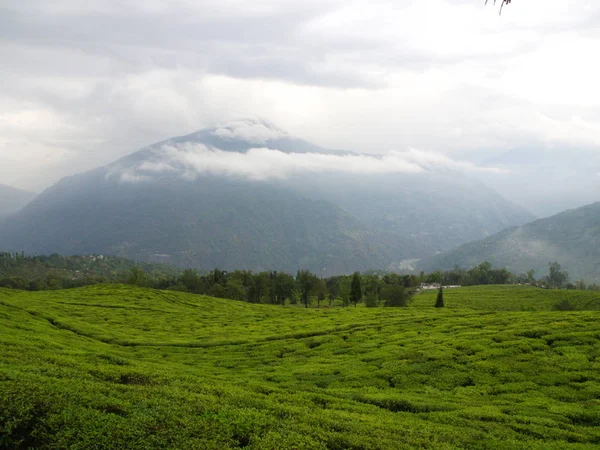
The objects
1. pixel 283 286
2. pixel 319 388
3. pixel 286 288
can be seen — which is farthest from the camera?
pixel 286 288

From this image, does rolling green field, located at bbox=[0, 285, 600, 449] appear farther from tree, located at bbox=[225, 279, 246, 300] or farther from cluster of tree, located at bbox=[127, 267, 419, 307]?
tree, located at bbox=[225, 279, 246, 300]

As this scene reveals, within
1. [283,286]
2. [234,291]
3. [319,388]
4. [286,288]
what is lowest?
[234,291]

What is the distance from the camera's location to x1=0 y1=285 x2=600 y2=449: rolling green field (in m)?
13.2

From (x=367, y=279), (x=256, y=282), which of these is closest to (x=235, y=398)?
(x=256, y=282)

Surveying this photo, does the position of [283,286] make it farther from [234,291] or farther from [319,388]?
[319,388]

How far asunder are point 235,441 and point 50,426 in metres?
5.87

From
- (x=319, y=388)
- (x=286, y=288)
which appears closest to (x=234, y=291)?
(x=286, y=288)

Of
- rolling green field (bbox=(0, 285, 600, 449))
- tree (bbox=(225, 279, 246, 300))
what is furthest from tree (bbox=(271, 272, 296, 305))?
rolling green field (bbox=(0, 285, 600, 449))

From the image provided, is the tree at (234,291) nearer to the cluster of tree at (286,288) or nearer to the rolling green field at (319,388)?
the cluster of tree at (286,288)

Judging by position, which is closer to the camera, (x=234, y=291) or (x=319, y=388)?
(x=319, y=388)

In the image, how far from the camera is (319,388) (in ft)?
81.8

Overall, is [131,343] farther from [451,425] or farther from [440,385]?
[451,425]

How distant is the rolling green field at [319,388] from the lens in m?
13.2

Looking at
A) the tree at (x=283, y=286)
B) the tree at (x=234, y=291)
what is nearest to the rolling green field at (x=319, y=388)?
the tree at (x=234, y=291)
